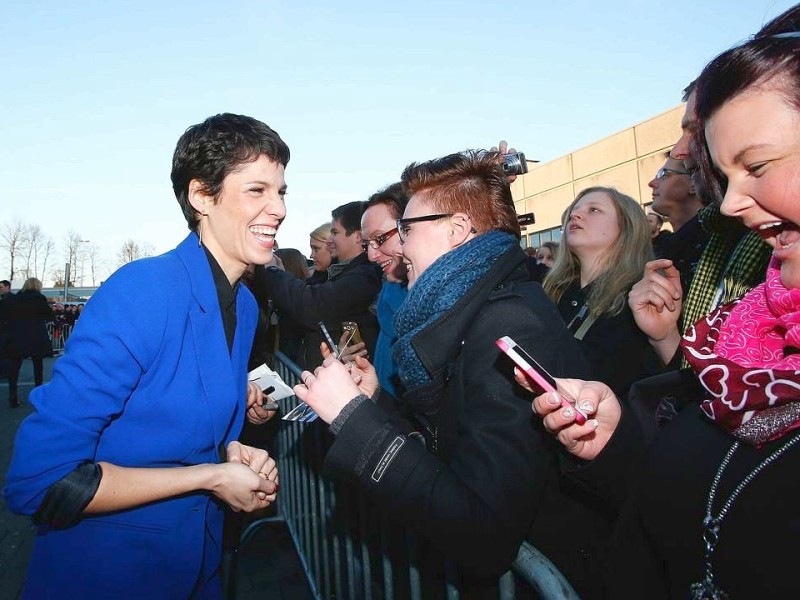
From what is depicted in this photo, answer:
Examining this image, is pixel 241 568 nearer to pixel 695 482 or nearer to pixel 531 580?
pixel 531 580

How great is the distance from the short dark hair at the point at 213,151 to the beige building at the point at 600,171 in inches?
706

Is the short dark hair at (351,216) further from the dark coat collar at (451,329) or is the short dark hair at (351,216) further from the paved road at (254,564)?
the dark coat collar at (451,329)

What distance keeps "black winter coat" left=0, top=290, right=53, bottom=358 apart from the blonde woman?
11.2 meters

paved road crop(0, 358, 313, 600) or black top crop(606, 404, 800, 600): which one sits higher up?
black top crop(606, 404, 800, 600)

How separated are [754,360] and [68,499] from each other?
1985 millimetres

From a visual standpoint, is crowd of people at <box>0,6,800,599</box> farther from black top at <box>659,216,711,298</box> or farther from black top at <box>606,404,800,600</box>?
black top at <box>659,216,711,298</box>

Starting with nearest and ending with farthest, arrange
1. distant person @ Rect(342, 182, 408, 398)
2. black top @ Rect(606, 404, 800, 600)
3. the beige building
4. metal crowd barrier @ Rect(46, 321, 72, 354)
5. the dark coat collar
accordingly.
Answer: black top @ Rect(606, 404, 800, 600)
the dark coat collar
distant person @ Rect(342, 182, 408, 398)
the beige building
metal crowd barrier @ Rect(46, 321, 72, 354)

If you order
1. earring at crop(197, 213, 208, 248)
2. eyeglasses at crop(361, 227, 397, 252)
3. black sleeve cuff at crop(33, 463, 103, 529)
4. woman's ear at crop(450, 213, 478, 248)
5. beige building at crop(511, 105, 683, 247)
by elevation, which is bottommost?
black sleeve cuff at crop(33, 463, 103, 529)

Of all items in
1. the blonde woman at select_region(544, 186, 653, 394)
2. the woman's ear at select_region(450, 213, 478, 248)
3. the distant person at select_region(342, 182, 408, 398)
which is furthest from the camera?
the distant person at select_region(342, 182, 408, 398)

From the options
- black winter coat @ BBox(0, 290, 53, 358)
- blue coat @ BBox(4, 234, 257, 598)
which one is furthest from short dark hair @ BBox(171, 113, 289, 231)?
black winter coat @ BBox(0, 290, 53, 358)

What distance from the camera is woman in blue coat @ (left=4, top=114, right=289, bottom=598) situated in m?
1.61

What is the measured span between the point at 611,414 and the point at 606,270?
215cm

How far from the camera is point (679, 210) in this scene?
3.61m

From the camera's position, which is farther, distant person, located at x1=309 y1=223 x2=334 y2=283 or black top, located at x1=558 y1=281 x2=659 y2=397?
distant person, located at x1=309 y1=223 x2=334 y2=283
